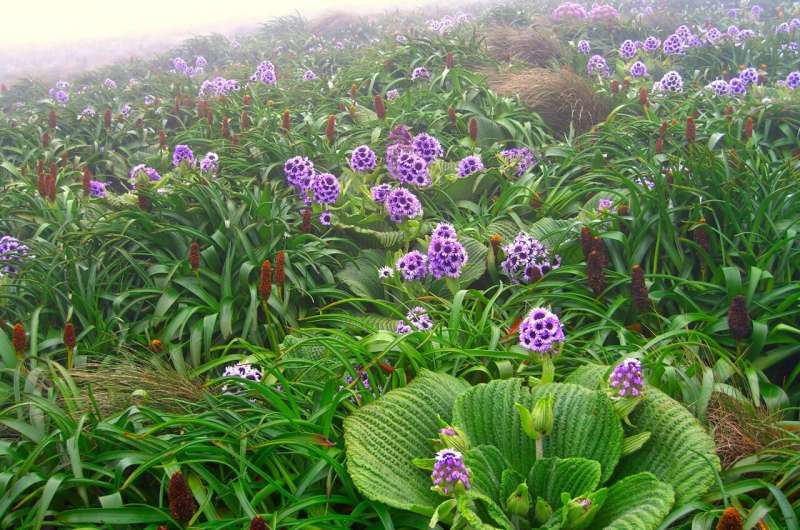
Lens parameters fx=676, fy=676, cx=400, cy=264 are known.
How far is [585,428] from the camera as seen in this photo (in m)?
2.24

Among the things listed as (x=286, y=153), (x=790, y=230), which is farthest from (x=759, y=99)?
(x=286, y=153)

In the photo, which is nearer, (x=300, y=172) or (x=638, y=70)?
(x=300, y=172)

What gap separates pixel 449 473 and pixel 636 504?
1.80 ft

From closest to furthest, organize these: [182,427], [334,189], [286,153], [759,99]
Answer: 1. [182,427]
2. [334,189]
3. [286,153]
4. [759,99]

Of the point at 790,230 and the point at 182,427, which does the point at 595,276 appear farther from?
the point at 182,427

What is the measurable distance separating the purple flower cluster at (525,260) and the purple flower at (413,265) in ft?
1.48

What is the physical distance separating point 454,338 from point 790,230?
1.78 m

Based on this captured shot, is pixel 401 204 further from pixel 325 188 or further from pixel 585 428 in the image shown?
pixel 585 428

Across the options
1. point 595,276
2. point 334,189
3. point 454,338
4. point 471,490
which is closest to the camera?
point 471,490

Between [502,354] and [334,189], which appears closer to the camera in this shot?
[502,354]

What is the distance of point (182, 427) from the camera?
2504 millimetres

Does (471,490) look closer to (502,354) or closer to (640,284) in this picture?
(502,354)

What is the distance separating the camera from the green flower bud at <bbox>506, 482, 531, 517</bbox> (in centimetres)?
198

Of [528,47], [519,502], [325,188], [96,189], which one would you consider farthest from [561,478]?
[528,47]
